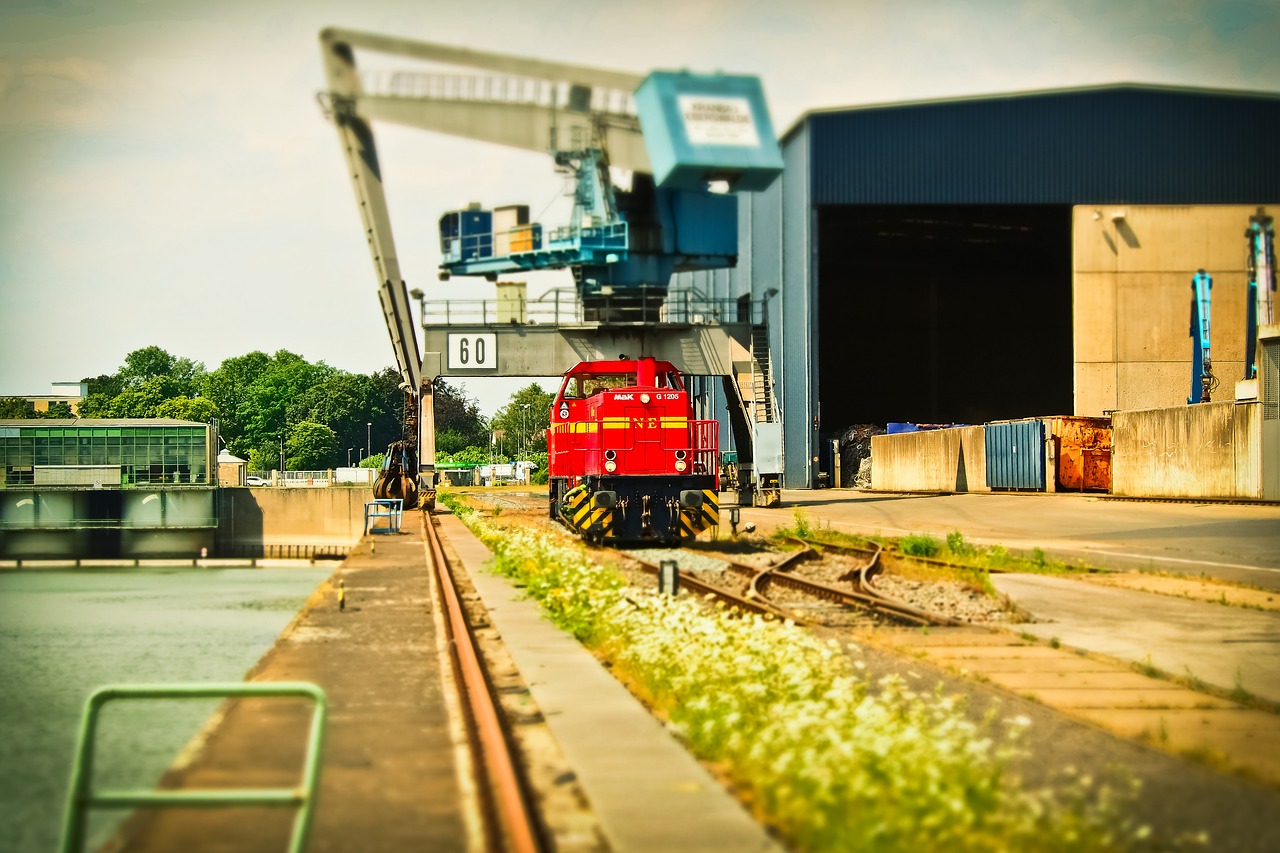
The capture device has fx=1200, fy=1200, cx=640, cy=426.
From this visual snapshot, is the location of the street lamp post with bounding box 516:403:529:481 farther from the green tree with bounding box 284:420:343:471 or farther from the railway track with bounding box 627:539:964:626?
the railway track with bounding box 627:539:964:626

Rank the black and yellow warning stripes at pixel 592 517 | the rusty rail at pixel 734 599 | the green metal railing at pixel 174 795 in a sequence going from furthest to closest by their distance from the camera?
the black and yellow warning stripes at pixel 592 517, the rusty rail at pixel 734 599, the green metal railing at pixel 174 795

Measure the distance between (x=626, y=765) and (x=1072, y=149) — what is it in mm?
45648

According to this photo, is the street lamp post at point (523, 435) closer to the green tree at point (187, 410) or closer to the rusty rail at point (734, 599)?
the green tree at point (187, 410)

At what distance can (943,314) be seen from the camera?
203 feet

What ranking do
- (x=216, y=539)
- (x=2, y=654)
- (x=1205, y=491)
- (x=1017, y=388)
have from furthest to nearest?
1. (x=216, y=539)
2. (x=1017, y=388)
3. (x=1205, y=491)
4. (x=2, y=654)

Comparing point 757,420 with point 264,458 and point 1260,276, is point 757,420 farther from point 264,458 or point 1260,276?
point 264,458

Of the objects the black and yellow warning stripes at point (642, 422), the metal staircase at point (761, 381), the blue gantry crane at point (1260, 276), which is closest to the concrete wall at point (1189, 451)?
the blue gantry crane at point (1260, 276)

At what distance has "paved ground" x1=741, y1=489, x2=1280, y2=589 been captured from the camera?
66.4 feet

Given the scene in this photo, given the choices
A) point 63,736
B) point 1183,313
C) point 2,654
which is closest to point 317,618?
point 63,736

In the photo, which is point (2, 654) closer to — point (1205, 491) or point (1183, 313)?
point (1205, 491)

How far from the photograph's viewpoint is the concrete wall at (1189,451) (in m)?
32.1

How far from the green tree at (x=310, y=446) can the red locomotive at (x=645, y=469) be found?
11021 cm

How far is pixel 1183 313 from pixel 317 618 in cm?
4380

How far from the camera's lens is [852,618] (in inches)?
558
